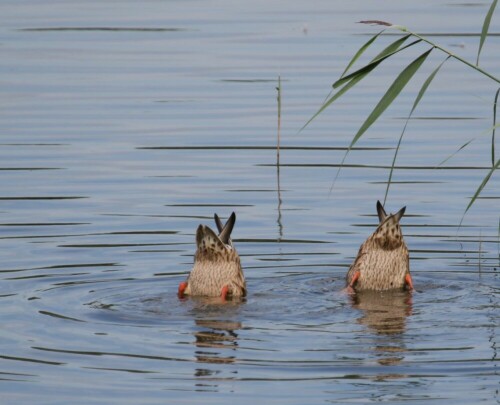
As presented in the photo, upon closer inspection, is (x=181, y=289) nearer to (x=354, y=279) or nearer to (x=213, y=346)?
(x=354, y=279)

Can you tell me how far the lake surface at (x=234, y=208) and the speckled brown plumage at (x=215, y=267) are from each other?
16cm

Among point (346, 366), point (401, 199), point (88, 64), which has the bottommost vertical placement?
point (346, 366)

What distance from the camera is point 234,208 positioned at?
1311cm

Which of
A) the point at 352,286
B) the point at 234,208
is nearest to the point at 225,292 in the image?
the point at 352,286

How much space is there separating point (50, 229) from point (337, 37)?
8.98m

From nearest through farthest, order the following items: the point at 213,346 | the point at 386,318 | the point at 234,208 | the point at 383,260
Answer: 1. the point at 213,346
2. the point at 386,318
3. the point at 383,260
4. the point at 234,208

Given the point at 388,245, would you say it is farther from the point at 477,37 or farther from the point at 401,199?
the point at 477,37

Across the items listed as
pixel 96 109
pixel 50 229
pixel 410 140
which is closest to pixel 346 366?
pixel 50 229

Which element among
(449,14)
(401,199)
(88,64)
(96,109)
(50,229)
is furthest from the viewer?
(449,14)

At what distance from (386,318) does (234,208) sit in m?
3.25

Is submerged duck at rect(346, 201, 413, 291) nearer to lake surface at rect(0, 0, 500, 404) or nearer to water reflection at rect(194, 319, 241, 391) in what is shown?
lake surface at rect(0, 0, 500, 404)

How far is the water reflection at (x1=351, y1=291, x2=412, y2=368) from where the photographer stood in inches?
357

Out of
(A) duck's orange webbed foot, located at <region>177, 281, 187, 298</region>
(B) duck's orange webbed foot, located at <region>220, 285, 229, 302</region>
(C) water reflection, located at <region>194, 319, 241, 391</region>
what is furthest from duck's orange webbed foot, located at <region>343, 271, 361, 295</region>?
(C) water reflection, located at <region>194, 319, 241, 391</region>

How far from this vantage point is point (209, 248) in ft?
35.3
